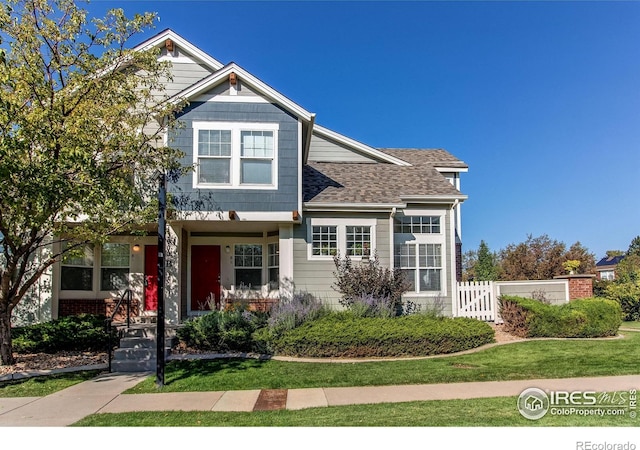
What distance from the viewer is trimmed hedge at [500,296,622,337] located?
1212 centimetres

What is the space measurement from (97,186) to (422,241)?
9.64 meters

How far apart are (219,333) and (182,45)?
9458 millimetres

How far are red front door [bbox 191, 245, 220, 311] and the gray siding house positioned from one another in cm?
3

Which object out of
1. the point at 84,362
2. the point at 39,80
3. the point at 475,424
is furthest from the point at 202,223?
the point at 475,424

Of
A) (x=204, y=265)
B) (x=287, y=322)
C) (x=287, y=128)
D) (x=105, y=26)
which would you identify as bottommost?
(x=287, y=322)

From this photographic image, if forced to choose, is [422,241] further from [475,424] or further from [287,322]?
[475,424]

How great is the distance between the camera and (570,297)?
563 inches

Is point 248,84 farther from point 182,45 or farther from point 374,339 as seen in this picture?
point 374,339

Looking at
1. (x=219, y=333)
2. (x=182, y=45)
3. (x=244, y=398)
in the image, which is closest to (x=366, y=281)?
(x=219, y=333)

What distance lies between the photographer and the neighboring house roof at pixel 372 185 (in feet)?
45.5

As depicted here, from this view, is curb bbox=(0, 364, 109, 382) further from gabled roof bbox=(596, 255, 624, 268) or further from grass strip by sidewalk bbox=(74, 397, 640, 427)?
gabled roof bbox=(596, 255, 624, 268)

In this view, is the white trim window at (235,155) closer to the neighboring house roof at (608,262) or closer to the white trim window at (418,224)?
the white trim window at (418,224)

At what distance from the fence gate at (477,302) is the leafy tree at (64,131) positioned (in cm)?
932

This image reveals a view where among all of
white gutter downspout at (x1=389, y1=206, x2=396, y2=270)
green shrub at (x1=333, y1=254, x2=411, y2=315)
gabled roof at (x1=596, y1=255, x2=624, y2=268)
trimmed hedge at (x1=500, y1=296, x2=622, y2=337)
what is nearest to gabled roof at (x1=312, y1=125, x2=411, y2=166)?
white gutter downspout at (x1=389, y1=206, x2=396, y2=270)
